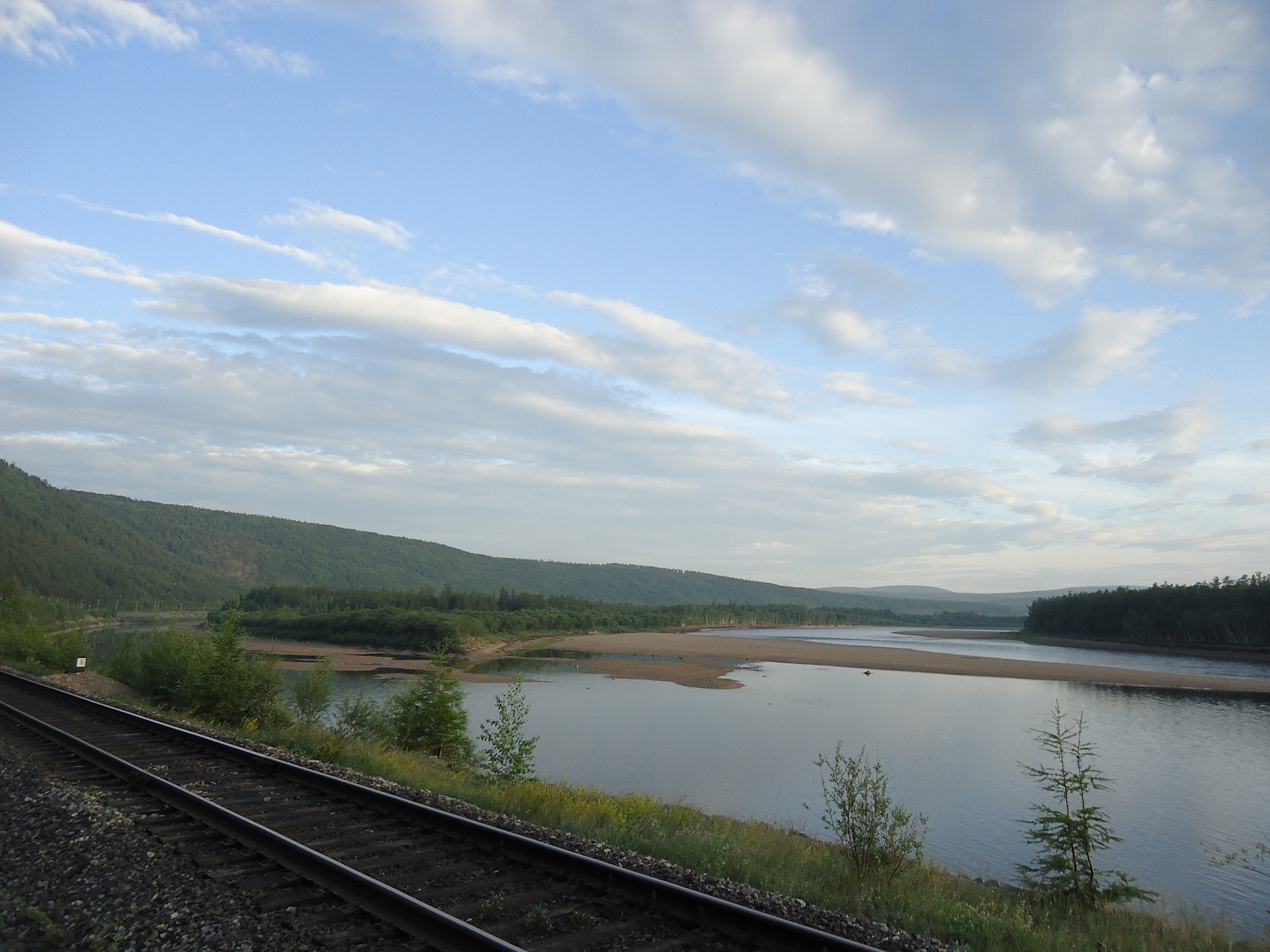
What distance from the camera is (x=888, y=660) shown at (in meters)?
67.6

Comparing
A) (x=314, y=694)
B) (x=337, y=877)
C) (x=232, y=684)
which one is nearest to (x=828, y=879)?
(x=337, y=877)

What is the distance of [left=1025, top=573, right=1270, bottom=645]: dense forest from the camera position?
77.4 m

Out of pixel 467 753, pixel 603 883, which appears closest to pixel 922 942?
pixel 603 883

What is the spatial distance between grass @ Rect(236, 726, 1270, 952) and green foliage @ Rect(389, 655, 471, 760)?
683 cm

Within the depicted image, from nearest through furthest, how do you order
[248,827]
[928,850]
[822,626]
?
[248,827], [928,850], [822,626]

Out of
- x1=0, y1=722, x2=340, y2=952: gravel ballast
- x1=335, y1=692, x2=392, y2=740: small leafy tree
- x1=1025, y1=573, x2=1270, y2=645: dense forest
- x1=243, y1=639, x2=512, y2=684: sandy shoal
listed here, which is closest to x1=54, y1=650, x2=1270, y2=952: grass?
x1=0, y1=722, x2=340, y2=952: gravel ballast

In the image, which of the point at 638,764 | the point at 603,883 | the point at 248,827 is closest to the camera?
the point at 603,883

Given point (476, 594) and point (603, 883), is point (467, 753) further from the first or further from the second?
point (476, 594)

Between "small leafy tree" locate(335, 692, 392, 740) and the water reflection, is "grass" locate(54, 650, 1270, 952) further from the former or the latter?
"small leafy tree" locate(335, 692, 392, 740)

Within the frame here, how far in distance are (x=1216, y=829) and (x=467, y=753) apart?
1892 cm

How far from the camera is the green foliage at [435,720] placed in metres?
19.9

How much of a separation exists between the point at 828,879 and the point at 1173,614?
100 metres

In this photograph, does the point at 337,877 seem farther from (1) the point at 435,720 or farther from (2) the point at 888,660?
(2) the point at 888,660

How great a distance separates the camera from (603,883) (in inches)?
242
